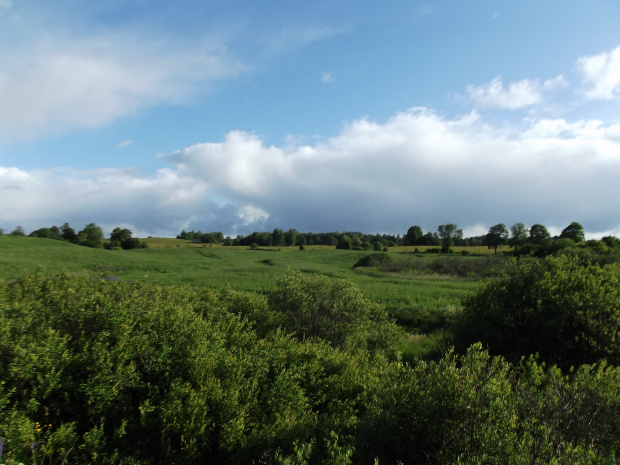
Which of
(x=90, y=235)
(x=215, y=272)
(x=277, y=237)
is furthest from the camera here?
(x=277, y=237)

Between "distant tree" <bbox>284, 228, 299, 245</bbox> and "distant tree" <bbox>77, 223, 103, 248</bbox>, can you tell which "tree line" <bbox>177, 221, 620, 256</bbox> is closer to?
"distant tree" <bbox>284, 228, 299, 245</bbox>

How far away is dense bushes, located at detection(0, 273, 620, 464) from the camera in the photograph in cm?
484

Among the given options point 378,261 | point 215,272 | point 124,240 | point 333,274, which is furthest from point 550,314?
point 124,240

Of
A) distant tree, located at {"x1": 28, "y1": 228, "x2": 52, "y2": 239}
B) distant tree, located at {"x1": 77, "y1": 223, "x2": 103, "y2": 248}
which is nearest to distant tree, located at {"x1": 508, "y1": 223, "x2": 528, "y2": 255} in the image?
distant tree, located at {"x1": 77, "y1": 223, "x2": 103, "y2": 248}

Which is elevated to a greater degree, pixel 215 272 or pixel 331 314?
pixel 331 314

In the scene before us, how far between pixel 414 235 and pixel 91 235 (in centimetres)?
9752

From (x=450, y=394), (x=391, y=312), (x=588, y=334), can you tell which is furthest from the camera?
(x=391, y=312)

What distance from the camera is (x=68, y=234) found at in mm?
99875

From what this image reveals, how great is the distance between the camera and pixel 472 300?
13766 millimetres

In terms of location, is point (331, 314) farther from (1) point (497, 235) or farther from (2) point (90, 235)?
(2) point (90, 235)

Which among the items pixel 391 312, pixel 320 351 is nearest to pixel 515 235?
pixel 391 312

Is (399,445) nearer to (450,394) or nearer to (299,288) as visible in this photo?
(450,394)

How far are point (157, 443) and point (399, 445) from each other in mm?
4123

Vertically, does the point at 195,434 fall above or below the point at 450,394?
below
